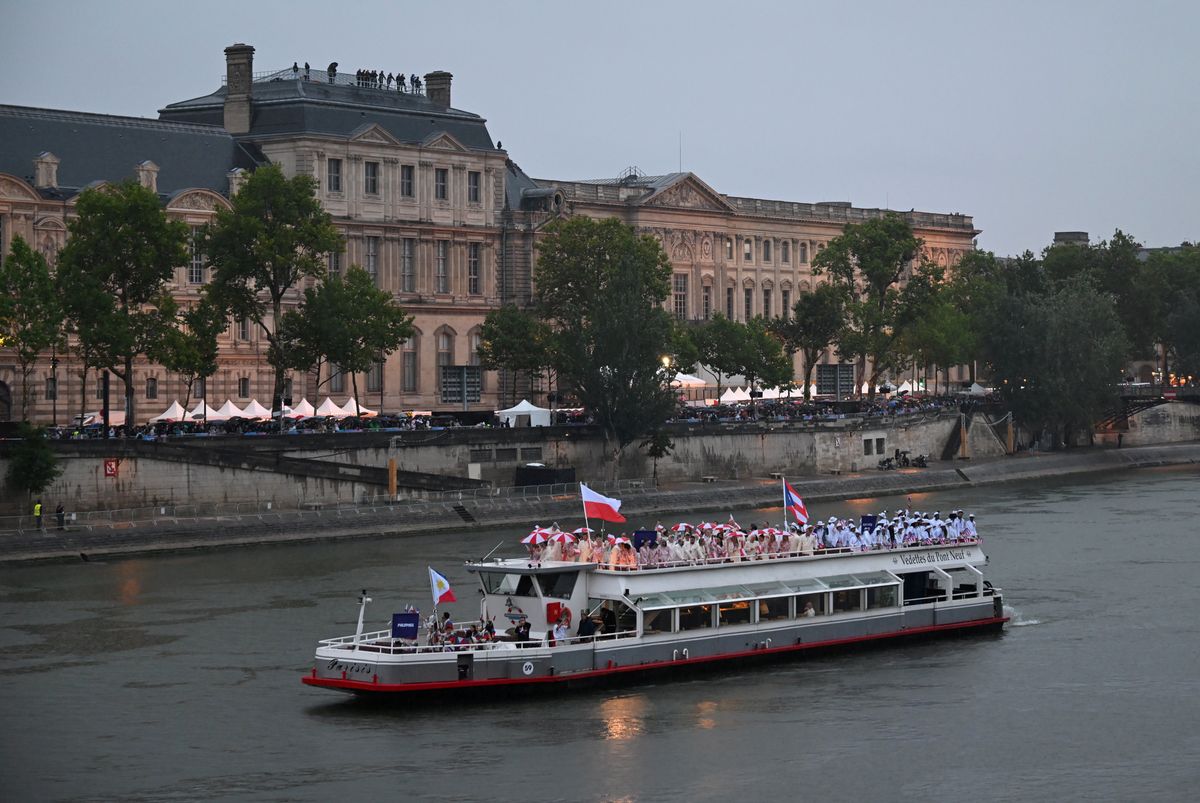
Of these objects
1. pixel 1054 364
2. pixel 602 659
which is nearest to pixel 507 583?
pixel 602 659

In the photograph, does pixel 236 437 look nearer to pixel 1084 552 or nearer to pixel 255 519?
pixel 255 519

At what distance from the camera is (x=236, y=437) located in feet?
286

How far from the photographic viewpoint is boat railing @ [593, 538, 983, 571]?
176 feet

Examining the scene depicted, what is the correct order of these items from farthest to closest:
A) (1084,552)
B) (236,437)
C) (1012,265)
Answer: (1012,265), (236,437), (1084,552)

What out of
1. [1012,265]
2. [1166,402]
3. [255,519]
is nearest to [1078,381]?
[1166,402]

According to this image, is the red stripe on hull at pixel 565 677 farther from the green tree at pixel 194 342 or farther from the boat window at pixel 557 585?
the green tree at pixel 194 342

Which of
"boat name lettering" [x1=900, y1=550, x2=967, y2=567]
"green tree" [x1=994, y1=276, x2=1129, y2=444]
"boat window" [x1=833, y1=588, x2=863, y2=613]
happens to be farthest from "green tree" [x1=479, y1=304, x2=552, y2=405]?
"boat window" [x1=833, y1=588, x2=863, y2=613]

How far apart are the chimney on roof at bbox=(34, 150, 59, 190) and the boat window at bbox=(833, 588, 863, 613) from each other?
55.1 m

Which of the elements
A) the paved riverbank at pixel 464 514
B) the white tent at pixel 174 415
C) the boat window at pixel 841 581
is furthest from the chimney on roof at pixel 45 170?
the boat window at pixel 841 581

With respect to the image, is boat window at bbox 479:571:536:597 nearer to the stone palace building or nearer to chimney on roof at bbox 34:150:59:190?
the stone palace building

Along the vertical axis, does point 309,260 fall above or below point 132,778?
above

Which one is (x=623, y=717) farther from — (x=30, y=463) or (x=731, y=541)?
(x=30, y=463)

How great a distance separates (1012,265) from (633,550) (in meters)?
107

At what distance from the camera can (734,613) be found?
55.2 m
